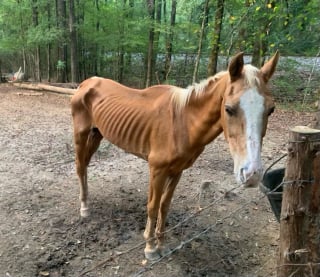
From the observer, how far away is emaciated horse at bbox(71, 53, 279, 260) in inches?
64.7

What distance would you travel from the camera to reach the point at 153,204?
2.52 meters

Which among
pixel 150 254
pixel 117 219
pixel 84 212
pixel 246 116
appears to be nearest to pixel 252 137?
pixel 246 116

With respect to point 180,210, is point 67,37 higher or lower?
higher

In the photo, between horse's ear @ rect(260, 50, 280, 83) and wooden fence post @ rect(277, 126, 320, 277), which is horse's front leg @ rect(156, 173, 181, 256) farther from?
→ wooden fence post @ rect(277, 126, 320, 277)

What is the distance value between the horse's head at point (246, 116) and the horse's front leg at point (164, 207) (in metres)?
0.96

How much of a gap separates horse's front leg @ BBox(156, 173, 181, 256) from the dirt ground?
12 centimetres

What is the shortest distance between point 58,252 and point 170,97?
60.4 inches

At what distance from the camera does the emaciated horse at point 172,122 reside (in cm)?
164

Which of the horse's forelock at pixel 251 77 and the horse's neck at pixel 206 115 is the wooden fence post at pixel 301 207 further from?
the horse's neck at pixel 206 115

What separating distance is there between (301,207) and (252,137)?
0.39 meters

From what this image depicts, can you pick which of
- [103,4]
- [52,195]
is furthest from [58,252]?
[103,4]

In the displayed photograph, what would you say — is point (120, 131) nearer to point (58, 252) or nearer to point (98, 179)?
point (58, 252)

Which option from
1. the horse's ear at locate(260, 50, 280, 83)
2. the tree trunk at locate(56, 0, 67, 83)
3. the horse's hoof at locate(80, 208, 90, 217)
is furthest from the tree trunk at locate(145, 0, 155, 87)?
the horse's ear at locate(260, 50, 280, 83)

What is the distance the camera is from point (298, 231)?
1.48 metres
